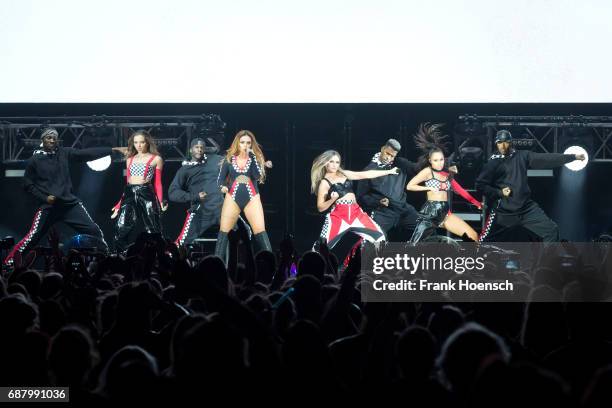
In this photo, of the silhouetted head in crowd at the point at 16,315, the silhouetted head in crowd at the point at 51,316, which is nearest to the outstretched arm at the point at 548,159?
the silhouetted head in crowd at the point at 51,316

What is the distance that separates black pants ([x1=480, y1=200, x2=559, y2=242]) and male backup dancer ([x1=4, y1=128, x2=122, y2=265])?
5270mm

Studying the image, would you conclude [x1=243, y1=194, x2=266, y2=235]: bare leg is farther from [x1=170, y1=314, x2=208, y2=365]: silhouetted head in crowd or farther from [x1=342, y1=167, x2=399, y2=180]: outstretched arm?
[x1=170, y1=314, x2=208, y2=365]: silhouetted head in crowd

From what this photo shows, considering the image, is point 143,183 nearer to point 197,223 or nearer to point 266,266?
point 197,223

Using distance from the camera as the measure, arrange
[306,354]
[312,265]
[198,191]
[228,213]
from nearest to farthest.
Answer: [306,354] < [312,265] < [228,213] < [198,191]

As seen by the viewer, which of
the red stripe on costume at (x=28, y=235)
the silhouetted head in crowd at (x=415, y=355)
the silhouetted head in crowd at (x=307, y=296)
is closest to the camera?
the silhouetted head in crowd at (x=415, y=355)

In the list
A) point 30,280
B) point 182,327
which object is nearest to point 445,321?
point 182,327

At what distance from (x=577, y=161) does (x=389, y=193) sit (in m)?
2.59

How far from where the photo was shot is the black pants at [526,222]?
30.2 feet

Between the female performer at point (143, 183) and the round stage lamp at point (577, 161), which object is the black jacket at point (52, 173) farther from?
the round stage lamp at point (577, 161)

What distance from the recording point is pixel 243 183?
925cm

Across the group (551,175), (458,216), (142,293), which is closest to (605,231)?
(551,175)

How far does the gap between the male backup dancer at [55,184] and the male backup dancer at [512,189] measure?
5.17 meters

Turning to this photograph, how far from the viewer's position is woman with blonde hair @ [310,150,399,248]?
9.24m

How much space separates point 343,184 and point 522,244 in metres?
2.59
